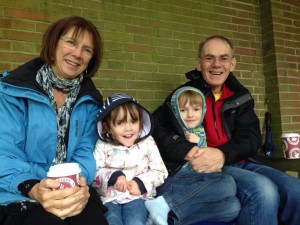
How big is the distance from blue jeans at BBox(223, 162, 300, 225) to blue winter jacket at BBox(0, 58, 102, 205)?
978mm

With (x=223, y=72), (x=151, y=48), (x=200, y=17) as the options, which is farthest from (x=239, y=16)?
(x=223, y=72)

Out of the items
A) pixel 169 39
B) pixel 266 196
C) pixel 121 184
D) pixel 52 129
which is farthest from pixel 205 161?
pixel 169 39

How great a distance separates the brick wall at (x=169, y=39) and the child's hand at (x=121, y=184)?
1.24 meters

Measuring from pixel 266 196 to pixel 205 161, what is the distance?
0.43 meters

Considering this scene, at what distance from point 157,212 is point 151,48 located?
1825 mm

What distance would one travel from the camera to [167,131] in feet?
7.44

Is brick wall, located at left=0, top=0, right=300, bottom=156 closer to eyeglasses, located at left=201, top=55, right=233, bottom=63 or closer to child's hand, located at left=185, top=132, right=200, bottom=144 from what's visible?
eyeglasses, located at left=201, top=55, right=233, bottom=63

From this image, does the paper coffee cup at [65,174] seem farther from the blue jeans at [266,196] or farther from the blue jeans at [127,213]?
the blue jeans at [266,196]

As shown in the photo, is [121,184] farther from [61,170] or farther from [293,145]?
[293,145]

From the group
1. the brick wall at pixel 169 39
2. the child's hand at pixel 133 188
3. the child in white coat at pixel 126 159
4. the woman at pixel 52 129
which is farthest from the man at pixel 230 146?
the brick wall at pixel 169 39

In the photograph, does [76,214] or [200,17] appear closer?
[76,214]

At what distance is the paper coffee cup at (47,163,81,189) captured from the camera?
4.43 ft

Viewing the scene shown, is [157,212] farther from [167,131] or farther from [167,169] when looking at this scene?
[167,131]

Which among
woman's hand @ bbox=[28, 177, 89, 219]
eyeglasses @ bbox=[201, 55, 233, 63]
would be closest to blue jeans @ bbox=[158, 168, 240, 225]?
woman's hand @ bbox=[28, 177, 89, 219]
